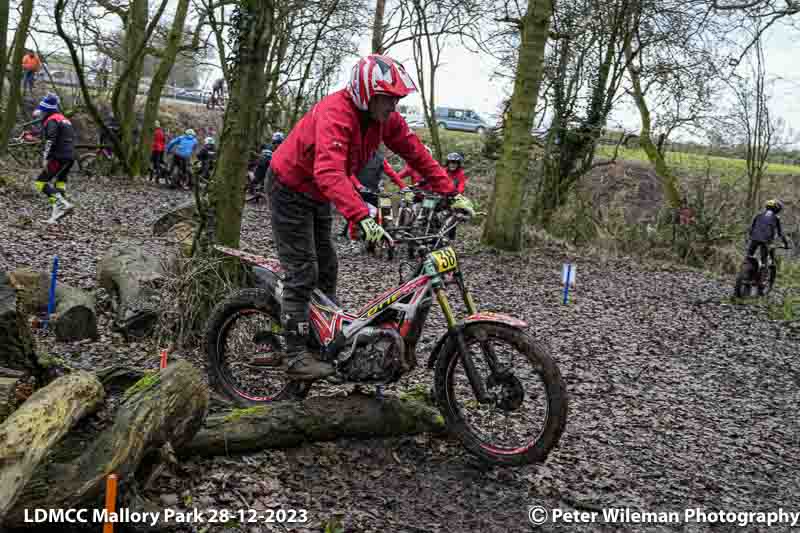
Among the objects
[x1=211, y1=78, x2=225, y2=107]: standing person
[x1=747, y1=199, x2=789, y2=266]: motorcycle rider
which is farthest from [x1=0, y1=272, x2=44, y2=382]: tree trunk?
[x1=747, y1=199, x2=789, y2=266]: motorcycle rider

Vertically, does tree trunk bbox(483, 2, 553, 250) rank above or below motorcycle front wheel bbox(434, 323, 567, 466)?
above

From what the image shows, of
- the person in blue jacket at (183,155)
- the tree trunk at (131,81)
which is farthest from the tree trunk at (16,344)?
the tree trunk at (131,81)

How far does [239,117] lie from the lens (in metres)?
5.92

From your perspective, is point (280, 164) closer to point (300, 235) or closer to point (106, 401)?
point (300, 235)

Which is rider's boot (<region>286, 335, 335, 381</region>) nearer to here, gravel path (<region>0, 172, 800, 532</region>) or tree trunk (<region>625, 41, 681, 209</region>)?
gravel path (<region>0, 172, 800, 532</region>)

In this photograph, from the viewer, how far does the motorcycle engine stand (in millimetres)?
4141

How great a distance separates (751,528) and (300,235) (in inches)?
121

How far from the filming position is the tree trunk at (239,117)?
19.2 feet

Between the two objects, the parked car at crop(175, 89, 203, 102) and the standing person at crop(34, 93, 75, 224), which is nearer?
the standing person at crop(34, 93, 75, 224)

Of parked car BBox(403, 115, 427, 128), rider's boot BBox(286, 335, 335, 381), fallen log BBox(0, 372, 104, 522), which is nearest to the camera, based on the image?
fallen log BBox(0, 372, 104, 522)

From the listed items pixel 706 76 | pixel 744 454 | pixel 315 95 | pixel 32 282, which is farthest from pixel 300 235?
pixel 315 95

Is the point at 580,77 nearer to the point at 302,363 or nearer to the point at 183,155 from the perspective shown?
the point at 183,155

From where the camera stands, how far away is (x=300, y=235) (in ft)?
14.6

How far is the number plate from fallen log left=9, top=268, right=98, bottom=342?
3.25 metres
